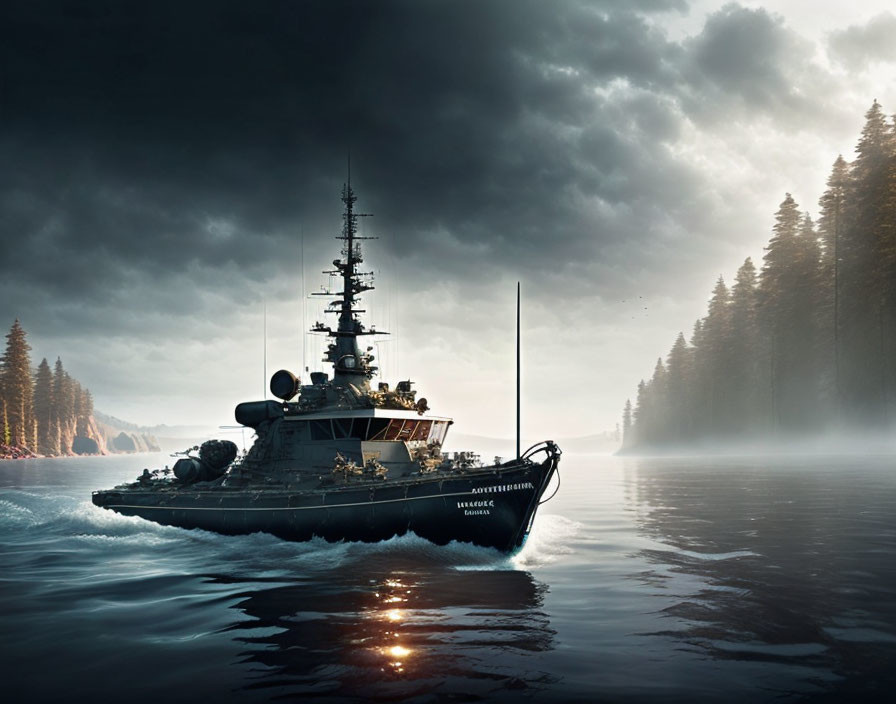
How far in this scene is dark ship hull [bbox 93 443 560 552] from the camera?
18.1 m

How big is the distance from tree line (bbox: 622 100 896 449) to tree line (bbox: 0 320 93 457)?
105219mm

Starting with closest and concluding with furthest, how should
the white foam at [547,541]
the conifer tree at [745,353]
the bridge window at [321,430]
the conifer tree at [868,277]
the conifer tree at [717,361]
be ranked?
1. the white foam at [547,541]
2. the bridge window at [321,430]
3. the conifer tree at [868,277]
4. the conifer tree at [745,353]
5. the conifer tree at [717,361]

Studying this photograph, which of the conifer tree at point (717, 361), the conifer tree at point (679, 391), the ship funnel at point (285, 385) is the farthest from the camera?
the conifer tree at point (679, 391)

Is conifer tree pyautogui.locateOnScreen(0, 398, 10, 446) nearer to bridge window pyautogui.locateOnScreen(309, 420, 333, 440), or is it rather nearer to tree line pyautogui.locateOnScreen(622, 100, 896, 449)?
bridge window pyautogui.locateOnScreen(309, 420, 333, 440)

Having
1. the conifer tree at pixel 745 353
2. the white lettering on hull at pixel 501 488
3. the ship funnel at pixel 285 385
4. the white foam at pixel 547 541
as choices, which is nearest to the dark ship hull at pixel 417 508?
the white lettering on hull at pixel 501 488

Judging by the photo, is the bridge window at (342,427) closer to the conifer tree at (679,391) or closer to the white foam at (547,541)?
the white foam at (547,541)

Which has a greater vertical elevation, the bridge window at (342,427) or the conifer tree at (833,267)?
the conifer tree at (833,267)

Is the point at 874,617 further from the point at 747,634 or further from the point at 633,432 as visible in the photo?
the point at 633,432

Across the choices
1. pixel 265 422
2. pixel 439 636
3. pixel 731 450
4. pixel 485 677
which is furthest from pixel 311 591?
pixel 731 450

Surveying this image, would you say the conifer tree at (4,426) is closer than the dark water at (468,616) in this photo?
No

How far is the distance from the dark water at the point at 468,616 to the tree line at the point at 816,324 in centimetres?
3525

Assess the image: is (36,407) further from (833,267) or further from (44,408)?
(833,267)

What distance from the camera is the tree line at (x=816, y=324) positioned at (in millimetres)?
49375

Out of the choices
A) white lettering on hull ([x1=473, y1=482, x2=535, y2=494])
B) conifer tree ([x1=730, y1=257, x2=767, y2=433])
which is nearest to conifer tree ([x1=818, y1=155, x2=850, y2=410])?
conifer tree ([x1=730, y1=257, x2=767, y2=433])
